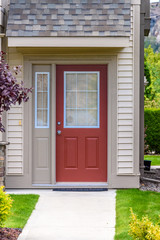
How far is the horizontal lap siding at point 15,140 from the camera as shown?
29.4 feet

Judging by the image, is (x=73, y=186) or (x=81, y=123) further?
(x=81, y=123)

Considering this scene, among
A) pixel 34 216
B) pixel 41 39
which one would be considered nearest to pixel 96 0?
pixel 41 39

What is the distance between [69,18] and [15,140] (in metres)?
→ 2.49

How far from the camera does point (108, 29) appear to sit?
8.50 metres

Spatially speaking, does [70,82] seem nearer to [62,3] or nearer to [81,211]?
[62,3]

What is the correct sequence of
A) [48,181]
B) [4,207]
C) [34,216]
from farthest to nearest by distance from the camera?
[48,181] → [34,216] → [4,207]

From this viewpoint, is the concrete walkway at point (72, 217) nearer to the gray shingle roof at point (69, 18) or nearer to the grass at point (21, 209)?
the grass at point (21, 209)

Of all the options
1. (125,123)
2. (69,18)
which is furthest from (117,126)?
(69,18)

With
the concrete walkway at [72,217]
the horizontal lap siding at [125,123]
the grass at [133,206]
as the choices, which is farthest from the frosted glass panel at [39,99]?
the grass at [133,206]

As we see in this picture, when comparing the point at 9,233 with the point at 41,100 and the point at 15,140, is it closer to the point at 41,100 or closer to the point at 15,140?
the point at 15,140

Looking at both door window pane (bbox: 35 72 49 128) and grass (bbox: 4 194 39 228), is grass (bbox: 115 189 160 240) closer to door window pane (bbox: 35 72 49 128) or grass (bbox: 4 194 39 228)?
grass (bbox: 4 194 39 228)

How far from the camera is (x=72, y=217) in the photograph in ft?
22.7

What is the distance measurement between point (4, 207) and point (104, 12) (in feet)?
15.2

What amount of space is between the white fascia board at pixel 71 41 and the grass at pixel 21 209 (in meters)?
2.69
